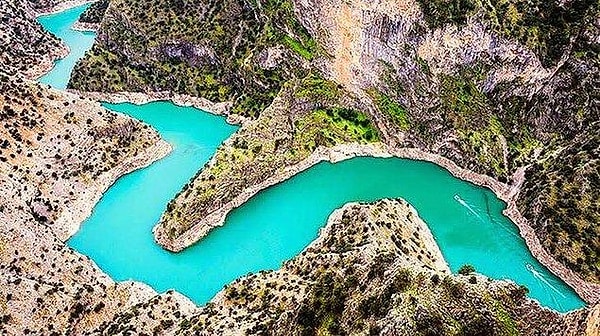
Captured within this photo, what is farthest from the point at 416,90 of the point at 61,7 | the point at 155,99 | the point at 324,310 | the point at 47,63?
the point at 61,7

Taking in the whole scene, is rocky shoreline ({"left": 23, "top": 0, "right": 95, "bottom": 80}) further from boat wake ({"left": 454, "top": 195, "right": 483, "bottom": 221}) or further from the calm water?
boat wake ({"left": 454, "top": 195, "right": 483, "bottom": 221})

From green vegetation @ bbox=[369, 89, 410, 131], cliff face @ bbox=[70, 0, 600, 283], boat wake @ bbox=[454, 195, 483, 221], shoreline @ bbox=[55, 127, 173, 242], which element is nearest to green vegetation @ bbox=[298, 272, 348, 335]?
cliff face @ bbox=[70, 0, 600, 283]

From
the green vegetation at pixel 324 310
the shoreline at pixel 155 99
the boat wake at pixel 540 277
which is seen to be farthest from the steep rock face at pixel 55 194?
the boat wake at pixel 540 277

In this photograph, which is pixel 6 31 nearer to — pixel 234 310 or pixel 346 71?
pixel 346 71

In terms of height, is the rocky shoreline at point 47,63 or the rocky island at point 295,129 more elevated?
the rocky island at point 295,129

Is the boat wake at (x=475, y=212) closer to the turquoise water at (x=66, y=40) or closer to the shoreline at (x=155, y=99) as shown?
the shoreline at (x=155, y=99)
